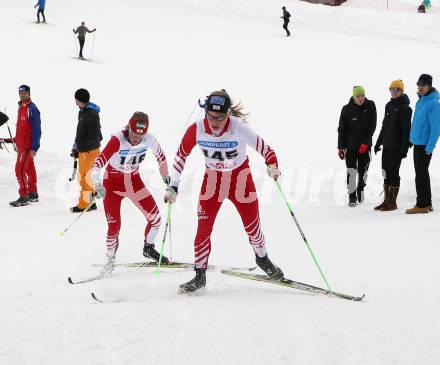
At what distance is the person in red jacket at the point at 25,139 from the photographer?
10.2 metres

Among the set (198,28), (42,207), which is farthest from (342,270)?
(198,28)

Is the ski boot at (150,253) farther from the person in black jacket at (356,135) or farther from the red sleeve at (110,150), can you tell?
the person in black jacket at (356,135)

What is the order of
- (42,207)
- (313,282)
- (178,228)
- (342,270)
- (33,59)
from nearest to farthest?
1. (313,282)
2. (342,270)
3. (178,228)
4. (42,207)
5. (33,59)

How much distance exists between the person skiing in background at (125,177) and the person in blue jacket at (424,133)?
13.2 ft

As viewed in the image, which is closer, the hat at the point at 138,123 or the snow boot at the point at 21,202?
the hat at the point at 138,123

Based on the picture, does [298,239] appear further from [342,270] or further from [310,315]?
[310,315]

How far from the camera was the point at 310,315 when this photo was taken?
160 inches

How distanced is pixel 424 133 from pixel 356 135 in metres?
1.40

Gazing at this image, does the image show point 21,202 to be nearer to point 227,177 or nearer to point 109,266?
point 109,266

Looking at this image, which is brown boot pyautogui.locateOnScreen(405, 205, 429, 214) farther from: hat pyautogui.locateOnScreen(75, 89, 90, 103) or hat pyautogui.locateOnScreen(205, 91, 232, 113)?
hat pyautogui.locateOnScreen(75, 89, 90, 103)

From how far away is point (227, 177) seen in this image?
17.4 feet

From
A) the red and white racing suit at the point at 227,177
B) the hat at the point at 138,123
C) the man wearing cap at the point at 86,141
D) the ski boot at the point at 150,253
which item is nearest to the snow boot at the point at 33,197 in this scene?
the man wearing cap at the point at 86,141

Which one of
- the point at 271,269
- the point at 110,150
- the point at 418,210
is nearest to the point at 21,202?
the point at 110,150

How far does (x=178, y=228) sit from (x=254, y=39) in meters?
22.2
